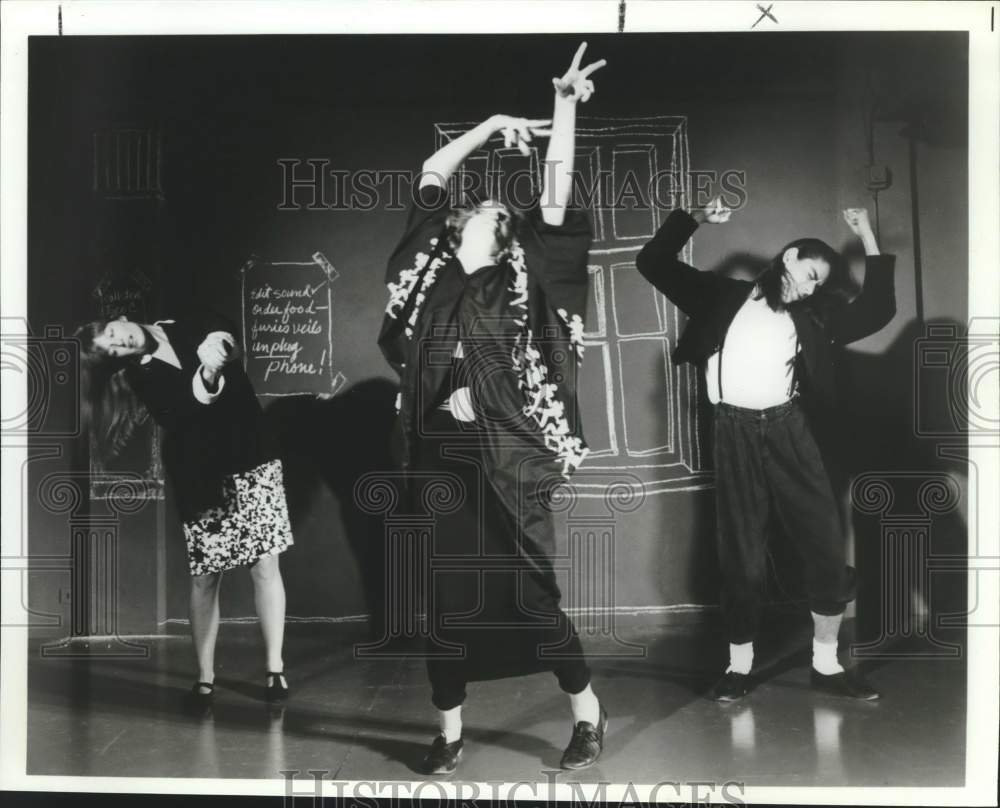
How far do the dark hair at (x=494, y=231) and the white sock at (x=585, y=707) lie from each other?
4.98 feet

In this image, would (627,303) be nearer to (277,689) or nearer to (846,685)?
(846,685)

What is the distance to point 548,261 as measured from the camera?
3.33 meters

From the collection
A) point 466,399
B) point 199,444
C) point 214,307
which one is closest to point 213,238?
point 214,307

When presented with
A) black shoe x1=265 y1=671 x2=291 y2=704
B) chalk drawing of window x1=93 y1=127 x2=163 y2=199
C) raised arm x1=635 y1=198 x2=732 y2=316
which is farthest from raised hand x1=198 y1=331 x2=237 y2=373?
raised arm x1=635 y1=198 x2=732 y2=316

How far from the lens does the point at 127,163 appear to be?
3.41m

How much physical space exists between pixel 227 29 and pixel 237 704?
2.41m

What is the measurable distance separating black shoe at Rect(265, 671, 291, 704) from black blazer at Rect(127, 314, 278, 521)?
0.65m

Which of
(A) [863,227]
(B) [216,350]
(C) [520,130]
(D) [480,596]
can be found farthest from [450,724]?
(A) [863,227]

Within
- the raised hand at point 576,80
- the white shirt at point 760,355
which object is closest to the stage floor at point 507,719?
the white shirt at point 760,355

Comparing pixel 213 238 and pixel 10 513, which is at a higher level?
pixel 213 238

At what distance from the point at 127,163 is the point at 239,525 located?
1.36m

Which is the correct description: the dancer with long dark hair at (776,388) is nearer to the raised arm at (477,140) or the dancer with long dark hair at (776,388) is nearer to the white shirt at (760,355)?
the white shirt at (760,355)

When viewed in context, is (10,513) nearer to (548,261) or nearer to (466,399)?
(466,399)

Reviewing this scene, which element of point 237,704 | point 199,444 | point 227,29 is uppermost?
point 227,29
